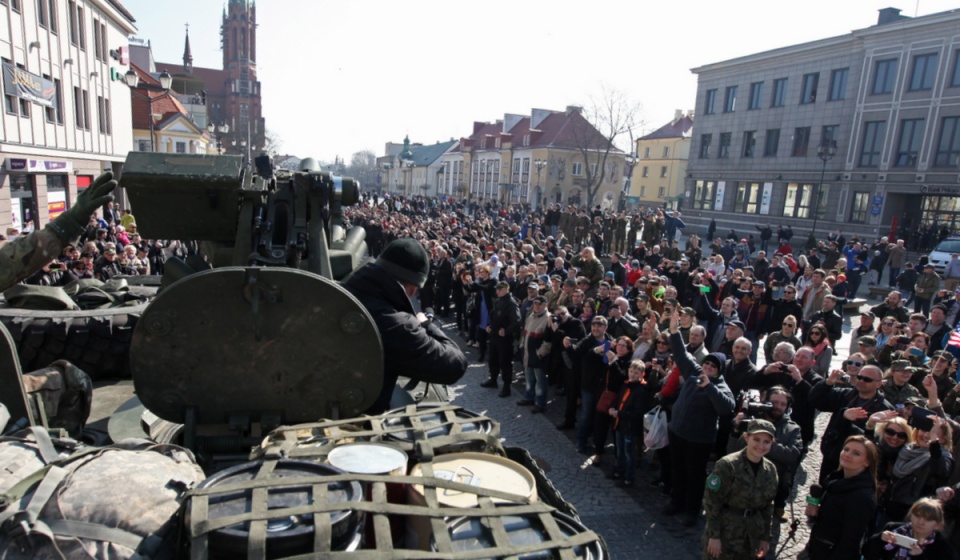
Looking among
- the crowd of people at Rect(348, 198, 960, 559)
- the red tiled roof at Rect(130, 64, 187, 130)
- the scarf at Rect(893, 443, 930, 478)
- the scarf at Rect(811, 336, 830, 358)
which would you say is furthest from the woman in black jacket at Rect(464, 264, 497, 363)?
the red tiled roof at Rect(130, 64, 187, 130)

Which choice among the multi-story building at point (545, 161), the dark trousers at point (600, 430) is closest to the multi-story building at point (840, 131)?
the multi-story building at point (545, 161)

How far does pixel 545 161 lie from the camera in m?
63.7

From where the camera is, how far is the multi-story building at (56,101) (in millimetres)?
20750

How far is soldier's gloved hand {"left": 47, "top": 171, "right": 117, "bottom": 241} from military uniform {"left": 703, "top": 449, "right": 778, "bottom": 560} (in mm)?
5162

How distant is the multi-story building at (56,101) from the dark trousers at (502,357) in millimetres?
18353

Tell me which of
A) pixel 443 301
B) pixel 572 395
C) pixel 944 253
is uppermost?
pixel 944 253

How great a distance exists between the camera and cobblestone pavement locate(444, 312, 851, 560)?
20.8 feet

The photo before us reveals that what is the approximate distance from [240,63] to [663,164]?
74708mm

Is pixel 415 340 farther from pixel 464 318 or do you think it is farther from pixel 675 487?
pixel 464 318

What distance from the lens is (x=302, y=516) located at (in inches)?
84.7

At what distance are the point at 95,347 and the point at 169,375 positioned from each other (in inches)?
92.2

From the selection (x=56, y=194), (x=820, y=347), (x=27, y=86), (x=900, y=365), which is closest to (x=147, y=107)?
(x=56, y=194)

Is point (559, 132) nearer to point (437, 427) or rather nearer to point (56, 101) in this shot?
point (56, 101)

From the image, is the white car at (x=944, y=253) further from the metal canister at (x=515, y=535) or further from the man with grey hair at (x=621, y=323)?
the metal canister at (x=515, y=535)
